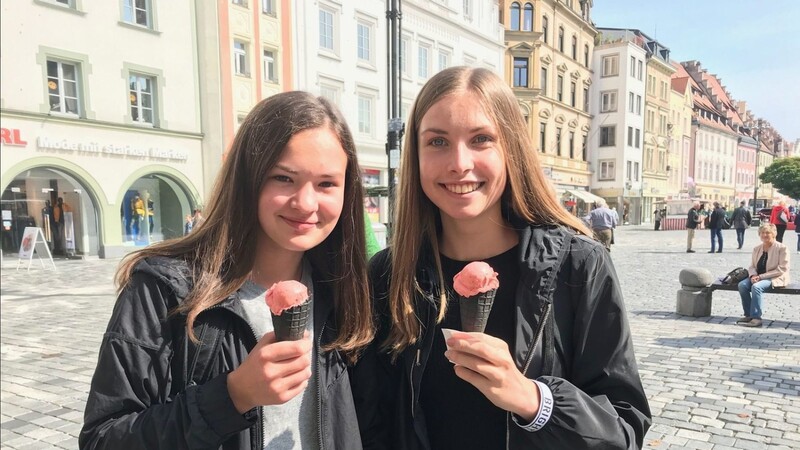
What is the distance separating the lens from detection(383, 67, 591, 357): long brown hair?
65.7 inches

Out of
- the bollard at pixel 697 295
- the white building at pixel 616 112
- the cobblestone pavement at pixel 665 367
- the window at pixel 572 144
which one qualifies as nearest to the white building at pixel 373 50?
the cobblestone pavement at pixel 665 367

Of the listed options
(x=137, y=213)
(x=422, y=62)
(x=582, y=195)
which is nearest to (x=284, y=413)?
(x=137, y=213)

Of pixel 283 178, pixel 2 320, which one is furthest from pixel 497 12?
pixel 283 178

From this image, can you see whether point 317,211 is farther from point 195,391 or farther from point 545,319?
point 545,319

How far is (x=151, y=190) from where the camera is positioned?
59.7 feet

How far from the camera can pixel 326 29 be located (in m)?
19.9

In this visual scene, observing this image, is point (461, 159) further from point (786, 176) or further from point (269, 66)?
point (786, 176)

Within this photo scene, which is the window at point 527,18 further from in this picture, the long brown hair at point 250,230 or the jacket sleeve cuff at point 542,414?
the jacket sleeve cuff at point 542,414

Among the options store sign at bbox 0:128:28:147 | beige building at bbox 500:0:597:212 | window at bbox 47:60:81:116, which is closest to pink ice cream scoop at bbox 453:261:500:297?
store sign at bbox 0:128:28:147

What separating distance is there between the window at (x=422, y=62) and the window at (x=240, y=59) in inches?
403

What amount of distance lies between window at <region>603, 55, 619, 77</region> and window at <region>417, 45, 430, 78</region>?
21.3 metres

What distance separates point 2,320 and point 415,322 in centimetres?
906

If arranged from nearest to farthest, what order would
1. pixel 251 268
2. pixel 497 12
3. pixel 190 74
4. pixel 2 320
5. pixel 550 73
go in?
pixel 251 268 < pixel 2 320 < pixel 190 74 < pixel 497 12 < pixel 550 73

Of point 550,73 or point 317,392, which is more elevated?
point 550,73
